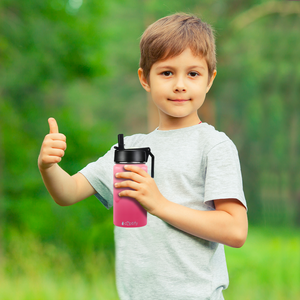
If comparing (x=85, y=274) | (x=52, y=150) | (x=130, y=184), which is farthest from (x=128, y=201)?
(x=85, y=274)

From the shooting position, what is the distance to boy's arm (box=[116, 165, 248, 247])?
1.11 meters

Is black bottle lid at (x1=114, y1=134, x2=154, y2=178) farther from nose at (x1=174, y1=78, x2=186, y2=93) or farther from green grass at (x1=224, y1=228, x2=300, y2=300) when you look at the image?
green grass at (x1=224, y1=228, x2=300, y2=300)

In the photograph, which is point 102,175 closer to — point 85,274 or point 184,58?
point 184,58

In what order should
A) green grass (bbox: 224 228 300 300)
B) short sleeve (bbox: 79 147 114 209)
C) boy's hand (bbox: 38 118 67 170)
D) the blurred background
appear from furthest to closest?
the blurred background → green grass (bbox: 224 228 300 300) → short sleeve (bbox: 79 147 114 209) → boy's hand (bbox: 38 118 67 170)

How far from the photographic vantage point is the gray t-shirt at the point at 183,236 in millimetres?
1220

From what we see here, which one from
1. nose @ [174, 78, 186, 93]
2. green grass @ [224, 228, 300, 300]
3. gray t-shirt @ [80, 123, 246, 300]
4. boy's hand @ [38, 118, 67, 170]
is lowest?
green grass @ [224, 228, 300, 300]

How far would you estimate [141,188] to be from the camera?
1.11m

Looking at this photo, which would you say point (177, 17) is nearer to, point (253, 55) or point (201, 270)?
point (201, 270)

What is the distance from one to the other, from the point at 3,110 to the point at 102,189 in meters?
3.81

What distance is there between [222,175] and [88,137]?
4.14m

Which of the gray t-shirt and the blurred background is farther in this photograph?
the blurred background

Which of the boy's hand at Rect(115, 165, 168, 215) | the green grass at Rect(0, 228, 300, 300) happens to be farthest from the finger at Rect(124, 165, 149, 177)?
the green grass at Rect(0, 228, 300, 300)

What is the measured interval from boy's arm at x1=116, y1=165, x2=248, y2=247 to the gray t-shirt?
0.18 feet

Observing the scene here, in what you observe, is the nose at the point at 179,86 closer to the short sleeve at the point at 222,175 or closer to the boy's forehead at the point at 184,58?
the boy's forehead at the point at 184,58
